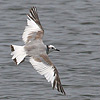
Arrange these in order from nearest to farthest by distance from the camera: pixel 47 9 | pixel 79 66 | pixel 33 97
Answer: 1. pixel 33 97
2. pixel 79 66
3. pixel 47 9

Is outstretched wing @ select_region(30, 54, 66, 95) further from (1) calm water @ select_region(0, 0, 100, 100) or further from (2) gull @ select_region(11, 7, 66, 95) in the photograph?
(1) calm water @ select_region(0, 0, 100, 100)

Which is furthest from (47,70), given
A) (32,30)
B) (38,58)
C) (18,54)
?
(32,30)

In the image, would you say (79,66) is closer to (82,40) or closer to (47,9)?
(82,40)

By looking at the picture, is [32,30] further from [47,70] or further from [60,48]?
[60,48]

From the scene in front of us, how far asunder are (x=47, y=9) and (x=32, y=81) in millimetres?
5820

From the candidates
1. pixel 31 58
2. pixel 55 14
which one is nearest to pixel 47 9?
pixel 55 14

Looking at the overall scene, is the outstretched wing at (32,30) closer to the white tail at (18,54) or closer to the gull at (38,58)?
the gull at (38,58)

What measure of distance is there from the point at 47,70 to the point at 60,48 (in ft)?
13.3

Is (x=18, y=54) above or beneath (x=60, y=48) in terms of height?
above

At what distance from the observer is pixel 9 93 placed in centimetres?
1050

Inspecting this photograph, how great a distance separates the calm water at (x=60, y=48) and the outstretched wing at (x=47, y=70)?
1332mm

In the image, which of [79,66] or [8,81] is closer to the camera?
[8,81]

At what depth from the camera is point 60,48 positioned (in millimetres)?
13141

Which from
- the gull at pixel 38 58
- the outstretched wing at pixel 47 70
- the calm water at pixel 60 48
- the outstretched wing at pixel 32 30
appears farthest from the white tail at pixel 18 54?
the calm water at pixel 60 48
